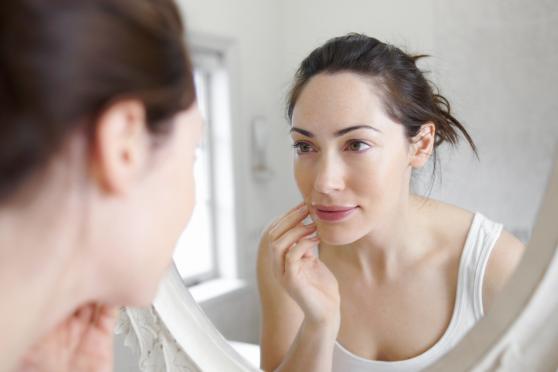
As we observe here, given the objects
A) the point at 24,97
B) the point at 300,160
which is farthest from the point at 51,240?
the point at 300,160

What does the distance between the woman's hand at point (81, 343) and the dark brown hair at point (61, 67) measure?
0.78 ft

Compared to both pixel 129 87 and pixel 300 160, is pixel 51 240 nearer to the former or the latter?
pixel 129 87

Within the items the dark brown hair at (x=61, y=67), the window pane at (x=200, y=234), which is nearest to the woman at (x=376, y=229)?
the window pane at (x=200, y=234)

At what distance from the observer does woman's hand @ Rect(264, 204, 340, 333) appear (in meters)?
0.48

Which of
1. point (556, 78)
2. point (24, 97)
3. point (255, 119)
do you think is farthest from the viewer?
point (255, 119)

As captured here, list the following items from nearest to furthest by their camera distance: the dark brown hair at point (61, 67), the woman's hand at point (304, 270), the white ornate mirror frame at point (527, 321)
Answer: the dark brown hair at point (61, 67) < the white ornate mirror frame at point (527, 321) < the woman's hand at point (304, 270)

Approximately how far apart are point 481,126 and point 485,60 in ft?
0.16

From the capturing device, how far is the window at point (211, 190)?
20.9 inches

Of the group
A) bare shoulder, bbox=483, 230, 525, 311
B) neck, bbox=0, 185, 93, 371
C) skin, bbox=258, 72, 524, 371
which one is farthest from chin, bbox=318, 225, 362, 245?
neck, bbox=0, 185, 93, 371

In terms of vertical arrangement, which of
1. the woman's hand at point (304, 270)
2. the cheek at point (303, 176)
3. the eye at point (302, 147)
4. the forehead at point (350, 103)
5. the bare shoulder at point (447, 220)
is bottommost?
the woman's hand at point (304, 270)

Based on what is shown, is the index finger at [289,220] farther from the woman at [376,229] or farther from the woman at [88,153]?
the woman at [88,153]

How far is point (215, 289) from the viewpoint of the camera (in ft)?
1.80

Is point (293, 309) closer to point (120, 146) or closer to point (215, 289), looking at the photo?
point (215, 289)

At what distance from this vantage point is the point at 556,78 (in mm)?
379
